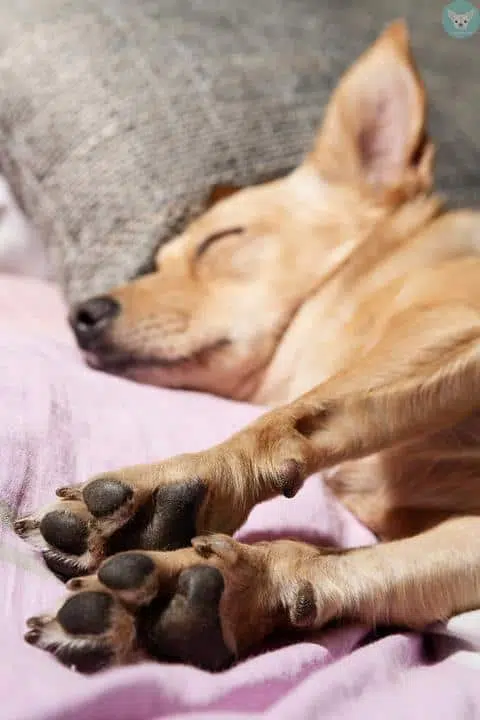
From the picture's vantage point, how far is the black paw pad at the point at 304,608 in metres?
0.76

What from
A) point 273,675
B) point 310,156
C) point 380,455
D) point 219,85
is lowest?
point 380,455

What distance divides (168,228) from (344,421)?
77 cm

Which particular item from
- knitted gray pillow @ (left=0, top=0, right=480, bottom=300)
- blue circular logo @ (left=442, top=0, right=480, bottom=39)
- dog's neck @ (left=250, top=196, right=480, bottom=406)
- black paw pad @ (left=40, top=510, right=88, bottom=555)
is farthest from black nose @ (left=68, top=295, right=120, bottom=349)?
blue circular logo @ (left=442, top=0, right=480, bottom=39)

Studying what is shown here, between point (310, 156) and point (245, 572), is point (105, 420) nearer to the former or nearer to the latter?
point (245, 572)

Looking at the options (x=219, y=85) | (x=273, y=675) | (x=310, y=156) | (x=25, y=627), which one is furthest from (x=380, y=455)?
(x=219, y=85)

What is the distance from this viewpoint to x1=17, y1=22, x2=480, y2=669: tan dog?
697 mm

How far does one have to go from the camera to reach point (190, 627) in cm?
66

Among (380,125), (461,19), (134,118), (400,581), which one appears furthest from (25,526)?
(461,19)

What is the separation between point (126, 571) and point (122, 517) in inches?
3.6

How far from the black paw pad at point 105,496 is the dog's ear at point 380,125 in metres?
0.98

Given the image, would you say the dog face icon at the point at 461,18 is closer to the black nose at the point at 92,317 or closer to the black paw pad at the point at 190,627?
the black nose at the point at 92,317

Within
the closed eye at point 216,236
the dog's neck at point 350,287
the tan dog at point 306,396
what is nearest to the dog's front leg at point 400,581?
the tan dog at point 306,396

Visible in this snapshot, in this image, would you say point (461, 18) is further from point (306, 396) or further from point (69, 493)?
point (69, 493)

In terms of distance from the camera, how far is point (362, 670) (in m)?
0.71
